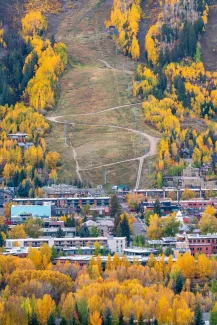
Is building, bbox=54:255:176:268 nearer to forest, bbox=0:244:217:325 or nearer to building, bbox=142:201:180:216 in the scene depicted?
forest, bbox=0:244:217:325

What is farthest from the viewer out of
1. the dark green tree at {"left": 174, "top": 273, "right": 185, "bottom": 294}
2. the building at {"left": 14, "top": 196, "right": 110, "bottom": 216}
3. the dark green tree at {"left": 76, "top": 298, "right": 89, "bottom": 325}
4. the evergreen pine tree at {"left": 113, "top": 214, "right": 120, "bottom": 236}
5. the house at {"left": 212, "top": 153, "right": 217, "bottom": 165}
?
the house at {"left": 212, "top": 153, "right": 217, "bottom": 165}

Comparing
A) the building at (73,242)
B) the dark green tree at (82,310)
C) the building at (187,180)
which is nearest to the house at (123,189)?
the building at (187,180)

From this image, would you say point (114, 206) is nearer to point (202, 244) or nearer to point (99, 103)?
point (202, 244)

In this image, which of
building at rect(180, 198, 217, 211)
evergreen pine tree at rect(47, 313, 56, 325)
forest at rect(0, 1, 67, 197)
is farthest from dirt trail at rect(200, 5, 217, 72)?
evergreen pine tree at rect(47, 313, 56, 325)

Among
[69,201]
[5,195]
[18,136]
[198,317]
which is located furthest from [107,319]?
[18,136]

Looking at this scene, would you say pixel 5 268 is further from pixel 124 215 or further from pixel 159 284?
pixel 124 215

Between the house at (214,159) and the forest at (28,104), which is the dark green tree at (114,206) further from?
the house at (214,159)
